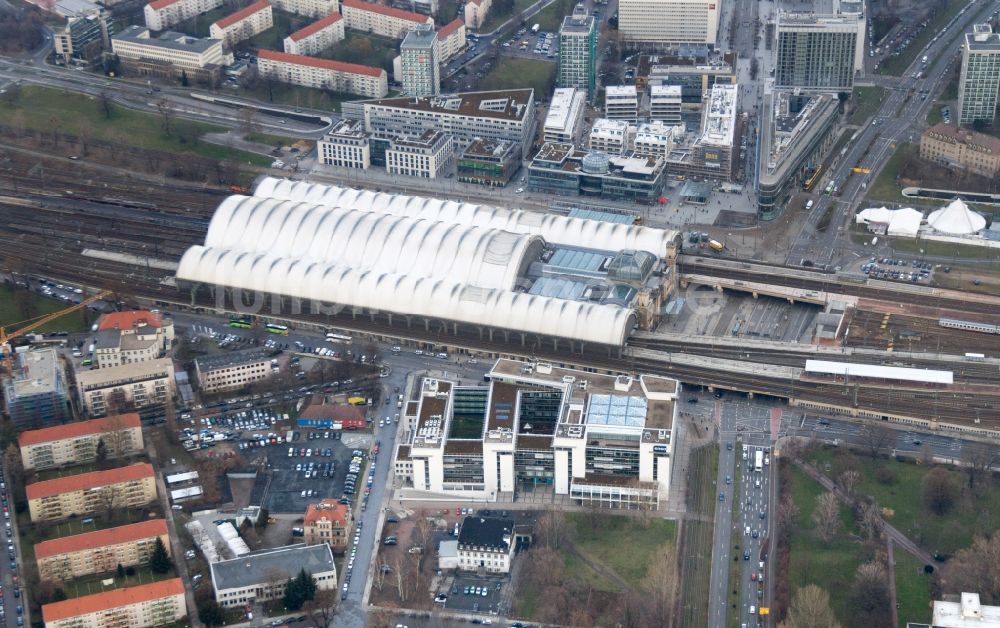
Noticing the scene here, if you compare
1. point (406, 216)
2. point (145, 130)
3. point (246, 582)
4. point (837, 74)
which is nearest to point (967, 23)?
point (837, 74)

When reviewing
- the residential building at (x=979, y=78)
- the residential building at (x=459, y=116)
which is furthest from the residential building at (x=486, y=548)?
the residential building at (x=979, y=78)

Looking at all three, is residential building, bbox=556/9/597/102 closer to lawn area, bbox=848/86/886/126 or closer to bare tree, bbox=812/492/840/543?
lawn area, bbox=848/86/886/126

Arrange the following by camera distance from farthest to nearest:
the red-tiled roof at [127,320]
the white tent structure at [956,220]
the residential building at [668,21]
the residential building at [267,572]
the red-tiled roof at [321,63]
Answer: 1. the residential building at [668,21]
2. the red-tiled roof at [321,63]
3. the white tent structure at [956,220]
4. the red-tiled roof at [127,320]
5. the residential building at [267,572]

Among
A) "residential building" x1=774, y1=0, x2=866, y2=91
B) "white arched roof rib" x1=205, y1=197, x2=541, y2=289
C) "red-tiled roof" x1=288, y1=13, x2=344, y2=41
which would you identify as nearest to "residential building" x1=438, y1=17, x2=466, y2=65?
"red-tiled roof" x1=288, y1=13, x2=344, y2=41

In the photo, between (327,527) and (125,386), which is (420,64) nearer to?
(125,386)

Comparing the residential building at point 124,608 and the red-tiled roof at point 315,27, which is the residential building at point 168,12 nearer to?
the red-tiled roof at point 315,27

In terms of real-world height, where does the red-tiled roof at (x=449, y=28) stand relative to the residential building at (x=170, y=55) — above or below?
above

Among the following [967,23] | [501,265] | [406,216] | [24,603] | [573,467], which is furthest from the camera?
[967,23]

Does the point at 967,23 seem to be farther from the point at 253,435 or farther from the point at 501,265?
the point at 253,435
